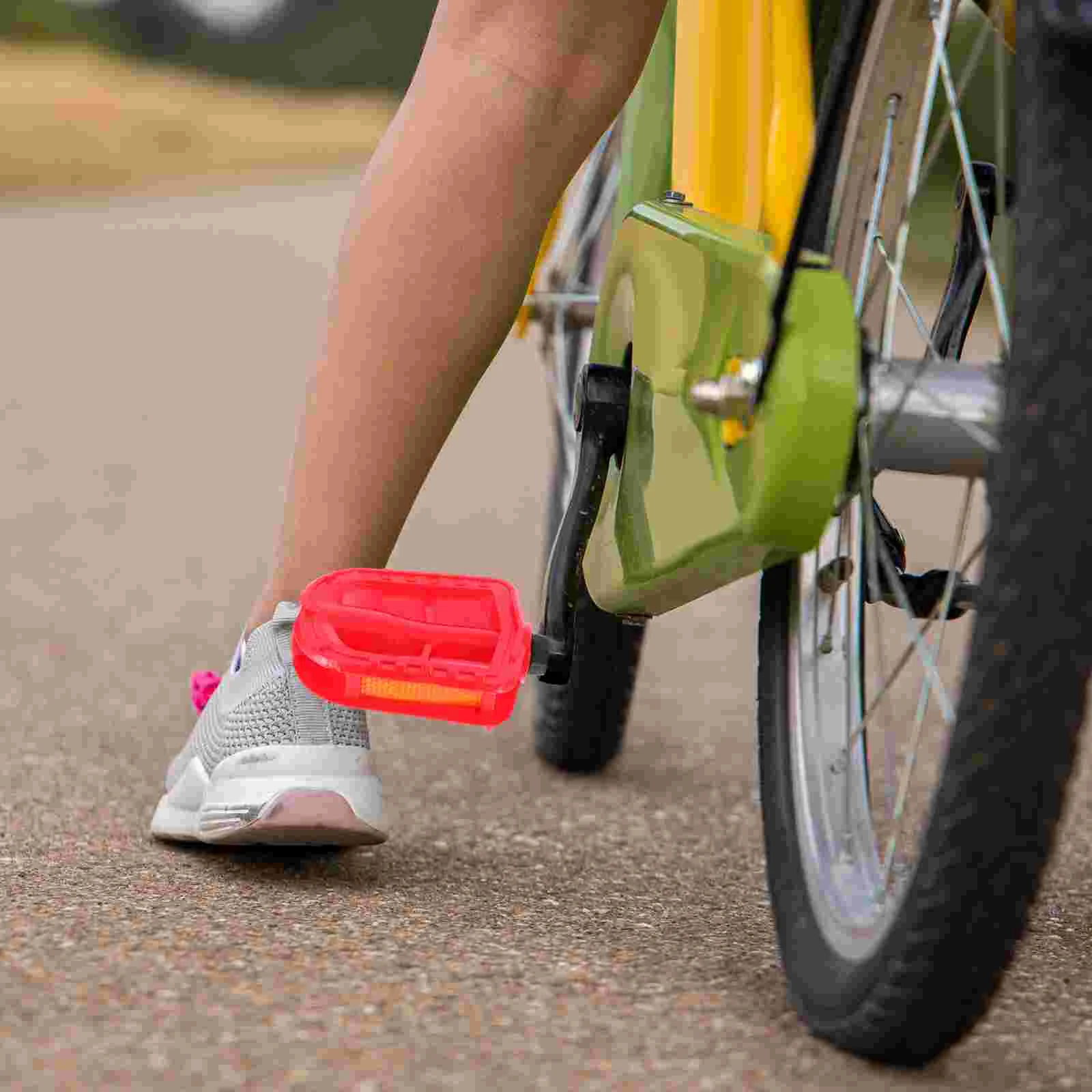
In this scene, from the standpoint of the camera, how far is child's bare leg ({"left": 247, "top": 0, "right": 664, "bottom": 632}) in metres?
1.05

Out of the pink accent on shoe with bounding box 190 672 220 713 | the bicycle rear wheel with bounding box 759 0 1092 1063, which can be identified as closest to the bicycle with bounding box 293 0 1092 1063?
the bicycle rear wheel with bounding box 759 0 1092 1063

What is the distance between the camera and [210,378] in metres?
4.99

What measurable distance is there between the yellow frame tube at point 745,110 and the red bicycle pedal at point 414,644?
28 centimetres

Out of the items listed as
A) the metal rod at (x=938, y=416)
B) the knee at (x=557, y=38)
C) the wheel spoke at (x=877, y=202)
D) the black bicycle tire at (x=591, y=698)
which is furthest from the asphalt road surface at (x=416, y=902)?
the knee at (x=557, y=38)

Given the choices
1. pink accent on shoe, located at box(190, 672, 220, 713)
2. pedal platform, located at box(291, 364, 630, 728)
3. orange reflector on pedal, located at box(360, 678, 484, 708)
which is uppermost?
pedal platform, located at box(291, 364, 630, 728)

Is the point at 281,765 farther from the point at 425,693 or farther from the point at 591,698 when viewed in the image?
the point at 591,698

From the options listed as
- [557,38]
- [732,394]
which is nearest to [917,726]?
[732,394]

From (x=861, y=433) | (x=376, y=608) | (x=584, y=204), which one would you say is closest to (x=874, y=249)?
(x=861, y=433)

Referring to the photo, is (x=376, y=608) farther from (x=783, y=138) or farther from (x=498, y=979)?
(x=783, y=138)

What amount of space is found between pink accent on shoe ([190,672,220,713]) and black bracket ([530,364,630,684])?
0.96 ft

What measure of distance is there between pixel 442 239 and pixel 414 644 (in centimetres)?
27

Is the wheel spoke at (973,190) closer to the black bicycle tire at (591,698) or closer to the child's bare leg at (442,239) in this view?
the child's bare leg at (442,239)

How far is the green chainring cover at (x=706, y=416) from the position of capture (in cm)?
74

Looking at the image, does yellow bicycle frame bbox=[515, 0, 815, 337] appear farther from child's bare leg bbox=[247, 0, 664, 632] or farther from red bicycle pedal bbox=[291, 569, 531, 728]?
red bicycle pedal bbox=[291, 569, 531, 728]
